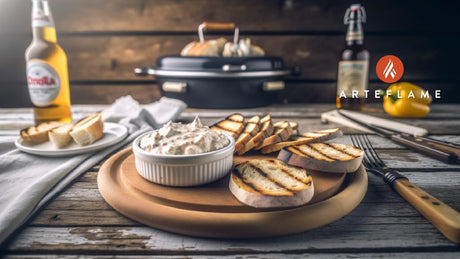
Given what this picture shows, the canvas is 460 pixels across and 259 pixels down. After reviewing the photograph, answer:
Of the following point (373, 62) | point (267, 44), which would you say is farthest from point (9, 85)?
point (373, 62)

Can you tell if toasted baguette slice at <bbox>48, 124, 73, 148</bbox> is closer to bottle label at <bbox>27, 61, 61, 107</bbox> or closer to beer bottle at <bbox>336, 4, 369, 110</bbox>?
bottle label at <bbox>27, 61, 61, 107</bbox>

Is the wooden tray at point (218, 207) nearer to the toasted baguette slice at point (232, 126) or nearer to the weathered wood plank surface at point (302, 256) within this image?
the weathered wood plank surface at point (302, 256)

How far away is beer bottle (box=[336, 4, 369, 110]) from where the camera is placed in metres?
2.04

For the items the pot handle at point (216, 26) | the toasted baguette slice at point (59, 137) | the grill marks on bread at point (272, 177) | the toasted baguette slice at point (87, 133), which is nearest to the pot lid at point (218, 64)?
the pot handle at point (216, 26)

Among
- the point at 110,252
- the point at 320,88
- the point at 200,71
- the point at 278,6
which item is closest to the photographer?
the point at 110,252

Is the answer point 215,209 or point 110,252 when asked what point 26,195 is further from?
point 215,209

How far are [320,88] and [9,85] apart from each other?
9.24ft

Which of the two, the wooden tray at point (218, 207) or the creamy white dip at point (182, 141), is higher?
the creamy white dip at point (182, 141)

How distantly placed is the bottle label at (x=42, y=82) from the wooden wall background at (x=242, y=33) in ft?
4.06

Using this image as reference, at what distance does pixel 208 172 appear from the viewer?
2.86 ft

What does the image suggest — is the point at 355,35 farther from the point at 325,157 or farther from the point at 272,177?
Result: the point at 272,177

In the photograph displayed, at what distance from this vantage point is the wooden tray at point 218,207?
675mm

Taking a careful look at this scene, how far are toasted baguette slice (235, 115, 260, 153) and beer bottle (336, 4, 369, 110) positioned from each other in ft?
3.42

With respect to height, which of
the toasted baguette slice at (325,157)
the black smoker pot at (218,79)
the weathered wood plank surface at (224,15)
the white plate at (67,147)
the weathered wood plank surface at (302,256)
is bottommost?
the weathered wood plank surface at (302,256)
